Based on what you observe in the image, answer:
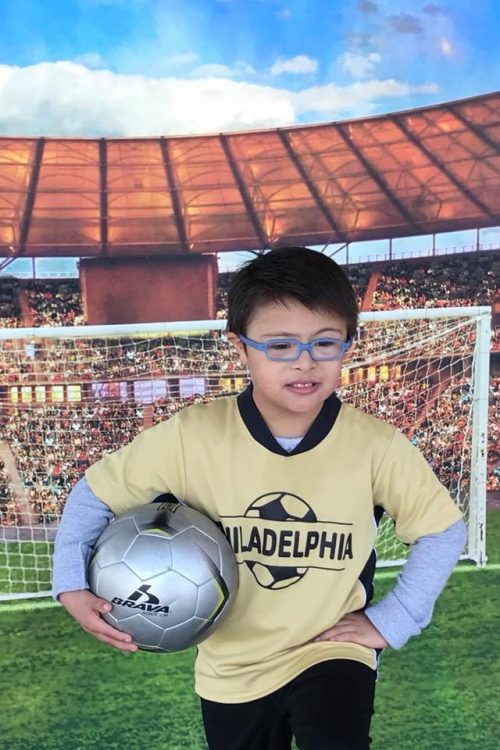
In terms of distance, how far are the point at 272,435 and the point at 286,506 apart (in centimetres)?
15

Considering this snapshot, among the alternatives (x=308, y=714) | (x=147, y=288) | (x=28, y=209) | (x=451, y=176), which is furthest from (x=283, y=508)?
(x=451, y=176)

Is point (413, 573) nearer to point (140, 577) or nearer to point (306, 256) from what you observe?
point (140, 577)

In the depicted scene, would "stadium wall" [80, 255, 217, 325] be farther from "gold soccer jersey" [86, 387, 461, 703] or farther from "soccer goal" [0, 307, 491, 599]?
"gold soccer jersey" [86, 387, 461, 703]

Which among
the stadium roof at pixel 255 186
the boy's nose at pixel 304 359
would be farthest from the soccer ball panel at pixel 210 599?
the stadium roof at pixel 255 186

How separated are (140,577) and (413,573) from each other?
528 mm

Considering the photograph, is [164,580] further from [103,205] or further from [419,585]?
[103,205]

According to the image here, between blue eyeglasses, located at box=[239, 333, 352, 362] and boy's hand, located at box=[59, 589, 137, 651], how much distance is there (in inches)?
22.4

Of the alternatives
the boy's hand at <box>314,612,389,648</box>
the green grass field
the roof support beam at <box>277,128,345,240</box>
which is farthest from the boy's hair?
the roof support beam at <box>277,128,345,240</box>

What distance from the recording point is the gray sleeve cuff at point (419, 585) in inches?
52.9

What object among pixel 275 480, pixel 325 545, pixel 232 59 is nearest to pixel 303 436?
pixel 275 480

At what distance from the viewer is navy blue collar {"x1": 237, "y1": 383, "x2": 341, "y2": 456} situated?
55.1 inches

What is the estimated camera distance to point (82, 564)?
137cm

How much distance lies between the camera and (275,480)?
1.39m

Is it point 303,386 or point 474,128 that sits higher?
point 474,128
